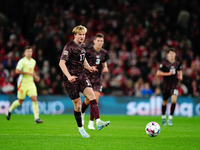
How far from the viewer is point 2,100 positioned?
→ 1994 cm

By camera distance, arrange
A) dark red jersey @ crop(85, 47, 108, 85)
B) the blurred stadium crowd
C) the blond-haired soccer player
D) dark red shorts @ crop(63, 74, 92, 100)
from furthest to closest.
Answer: the blurred stadium crowd, the blond-haired soccer player, dark red jersey @ crop(85, 47, 108, 85), dark red shorts @ crop(63, 74, 92, 100)

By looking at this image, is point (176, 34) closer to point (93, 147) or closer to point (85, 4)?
point (85, 4)

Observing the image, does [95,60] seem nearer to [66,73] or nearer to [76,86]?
[76,86]

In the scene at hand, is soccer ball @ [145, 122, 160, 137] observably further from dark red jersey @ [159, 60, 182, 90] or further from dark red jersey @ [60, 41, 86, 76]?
dark red jersey @ [159, 60, 182, 90]

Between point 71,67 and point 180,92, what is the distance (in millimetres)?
13413

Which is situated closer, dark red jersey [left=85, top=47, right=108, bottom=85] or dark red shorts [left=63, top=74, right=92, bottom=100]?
dark red shorts [left=63, top=74, right=92, bottom=100]

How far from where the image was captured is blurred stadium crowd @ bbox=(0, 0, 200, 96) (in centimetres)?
2188

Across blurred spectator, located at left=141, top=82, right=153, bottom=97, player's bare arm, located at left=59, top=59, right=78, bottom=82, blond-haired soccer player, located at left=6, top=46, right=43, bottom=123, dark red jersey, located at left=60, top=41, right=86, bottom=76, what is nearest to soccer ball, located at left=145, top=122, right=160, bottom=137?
dark red jersey, located at left=60, top=41, right=86, bottom=76

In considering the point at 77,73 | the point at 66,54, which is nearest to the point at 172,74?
the point at 77,73

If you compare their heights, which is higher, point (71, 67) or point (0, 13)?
point (0, 13)

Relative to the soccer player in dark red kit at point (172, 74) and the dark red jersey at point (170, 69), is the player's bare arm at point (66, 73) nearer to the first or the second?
the soccer player in dark red kit at point (172, 74)

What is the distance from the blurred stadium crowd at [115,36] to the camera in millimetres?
21875

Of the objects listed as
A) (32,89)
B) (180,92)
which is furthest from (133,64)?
(32,89)

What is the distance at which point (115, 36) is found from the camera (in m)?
24.6
